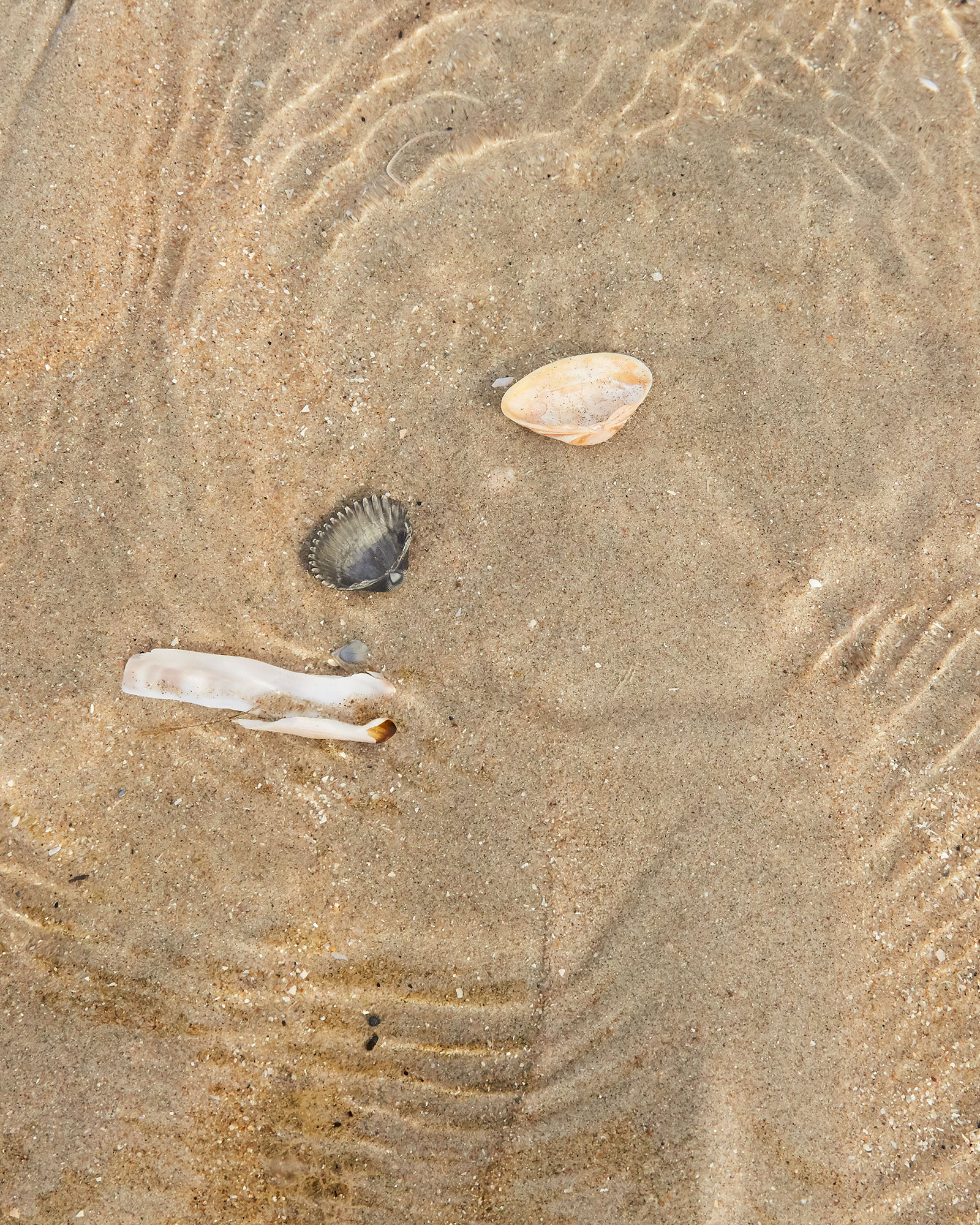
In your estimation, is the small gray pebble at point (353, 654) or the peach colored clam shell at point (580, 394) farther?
the small gray pebble at point (353, 654)

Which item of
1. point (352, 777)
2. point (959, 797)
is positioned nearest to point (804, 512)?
point (959, 797)

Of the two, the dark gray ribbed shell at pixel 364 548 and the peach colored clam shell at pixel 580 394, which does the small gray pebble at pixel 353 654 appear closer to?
the dark gray ribbed shell at pixel 364 548

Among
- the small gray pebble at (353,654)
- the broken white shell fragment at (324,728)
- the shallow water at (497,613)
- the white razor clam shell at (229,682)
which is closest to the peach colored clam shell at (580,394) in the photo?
the shallow water at (497,613)

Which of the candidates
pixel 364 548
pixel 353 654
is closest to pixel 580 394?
pixel 364 548

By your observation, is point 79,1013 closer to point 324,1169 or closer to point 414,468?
point 324,1169

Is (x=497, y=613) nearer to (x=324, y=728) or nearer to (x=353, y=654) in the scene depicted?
(x=353, y=654)
